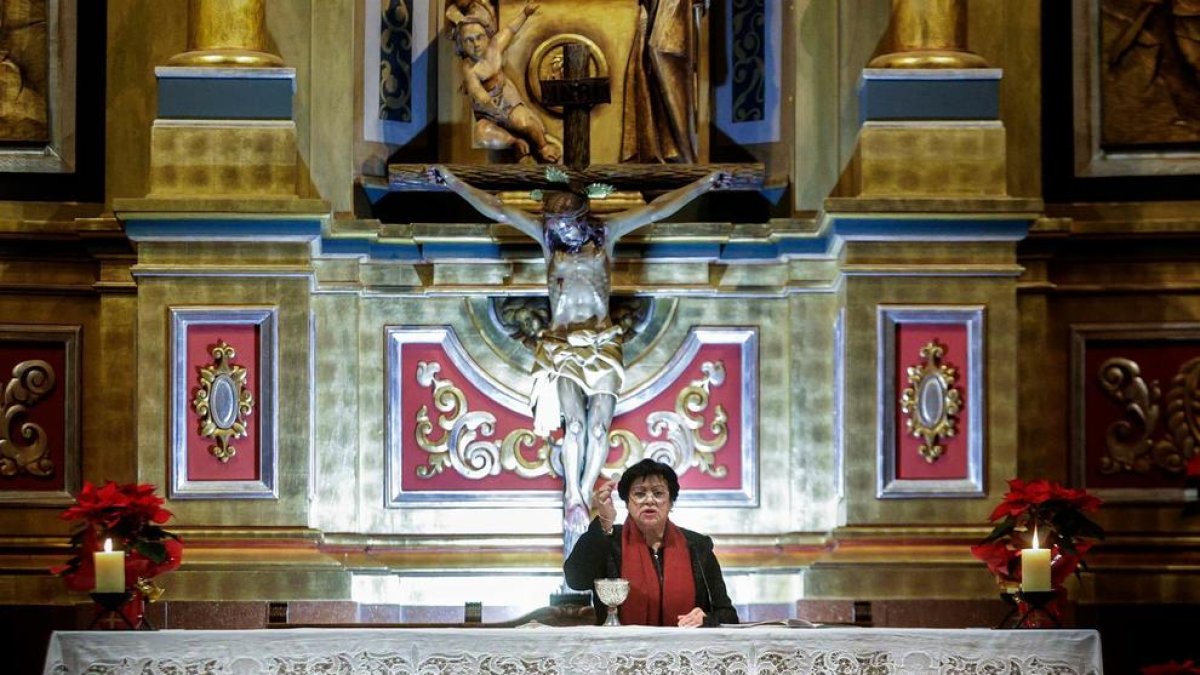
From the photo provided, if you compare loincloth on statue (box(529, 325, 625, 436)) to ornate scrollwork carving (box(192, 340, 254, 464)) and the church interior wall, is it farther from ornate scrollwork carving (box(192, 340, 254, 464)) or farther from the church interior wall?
ornate scrollwork carving (box(192, 340, 254, 464))

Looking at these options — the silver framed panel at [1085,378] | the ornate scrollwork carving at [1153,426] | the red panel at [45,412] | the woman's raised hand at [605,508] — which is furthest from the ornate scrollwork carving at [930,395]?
the red panel at [45,412]

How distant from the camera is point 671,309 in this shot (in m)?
11.3

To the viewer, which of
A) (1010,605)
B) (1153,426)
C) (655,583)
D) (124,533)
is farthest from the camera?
(1153,426)

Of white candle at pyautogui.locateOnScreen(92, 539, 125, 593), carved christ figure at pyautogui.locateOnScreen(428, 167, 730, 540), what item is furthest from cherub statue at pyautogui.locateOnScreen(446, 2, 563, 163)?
white candle at pyautogui.locateOnScreen(92, 539, 125, 593)

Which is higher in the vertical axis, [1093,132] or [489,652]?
[1093,132]

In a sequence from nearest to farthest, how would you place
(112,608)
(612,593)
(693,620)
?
(612,593) < (693,620) < (112,608)

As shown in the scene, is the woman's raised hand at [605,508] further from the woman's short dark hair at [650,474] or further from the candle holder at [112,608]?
the candle holder at [112,608]

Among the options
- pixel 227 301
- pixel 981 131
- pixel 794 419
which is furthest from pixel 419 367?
pixel 981 131

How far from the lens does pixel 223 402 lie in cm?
1079

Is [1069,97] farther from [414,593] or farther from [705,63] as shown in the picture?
[414,593]

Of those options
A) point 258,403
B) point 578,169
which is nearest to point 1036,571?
point 578,169

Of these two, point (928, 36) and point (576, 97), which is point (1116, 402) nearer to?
point (928, 36)

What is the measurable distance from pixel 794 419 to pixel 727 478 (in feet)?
1.31

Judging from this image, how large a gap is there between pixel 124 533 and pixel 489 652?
204 centimetres
